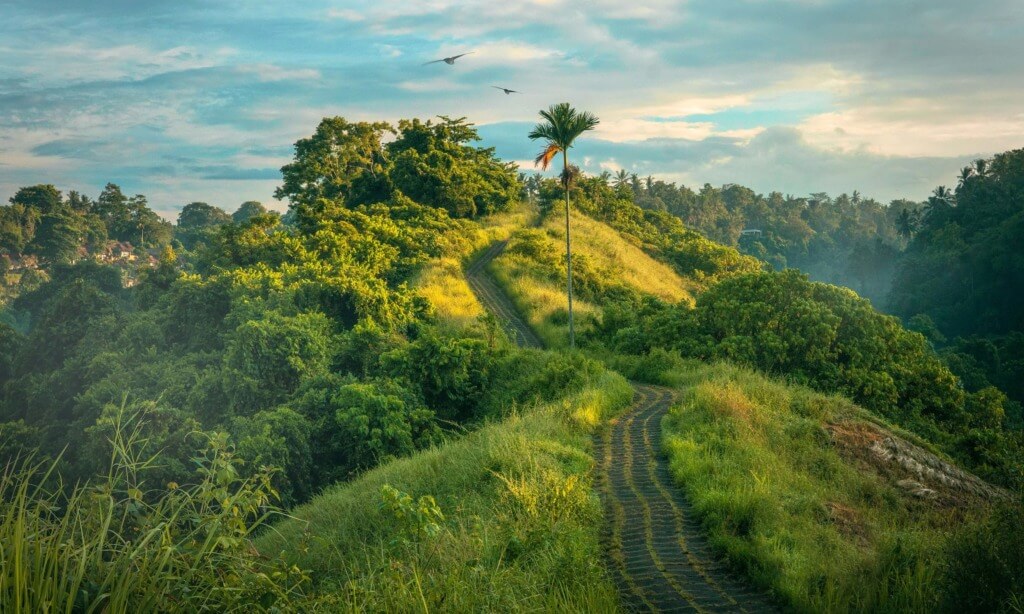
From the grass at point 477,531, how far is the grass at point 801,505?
1.76m

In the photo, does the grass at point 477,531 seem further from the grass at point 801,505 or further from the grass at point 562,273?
the grass at point 562,273

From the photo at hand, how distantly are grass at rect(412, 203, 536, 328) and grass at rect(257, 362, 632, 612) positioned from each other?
18025mm

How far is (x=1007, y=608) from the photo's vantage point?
230 inches

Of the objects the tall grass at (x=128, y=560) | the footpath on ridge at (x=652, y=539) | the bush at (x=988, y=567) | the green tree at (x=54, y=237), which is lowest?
the footpath on ridge at (x=652, y=539)

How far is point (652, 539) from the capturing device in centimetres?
902

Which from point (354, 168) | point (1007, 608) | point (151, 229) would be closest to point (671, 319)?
point (1007, 608)

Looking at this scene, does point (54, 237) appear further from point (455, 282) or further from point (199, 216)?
point (455, 282)

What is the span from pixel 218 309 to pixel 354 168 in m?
26.1

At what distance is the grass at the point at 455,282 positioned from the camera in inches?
1348

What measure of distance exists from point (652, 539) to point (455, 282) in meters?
31.0

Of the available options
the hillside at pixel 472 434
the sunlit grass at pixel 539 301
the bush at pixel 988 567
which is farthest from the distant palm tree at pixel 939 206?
the bush at pixel 988 567

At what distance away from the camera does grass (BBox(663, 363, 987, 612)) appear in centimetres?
696

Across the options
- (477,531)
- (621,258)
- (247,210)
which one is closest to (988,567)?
(477,531)

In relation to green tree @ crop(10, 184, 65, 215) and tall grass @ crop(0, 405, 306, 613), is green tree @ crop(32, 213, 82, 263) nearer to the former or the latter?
green tree @ crop(10, 184, 65, 215)
